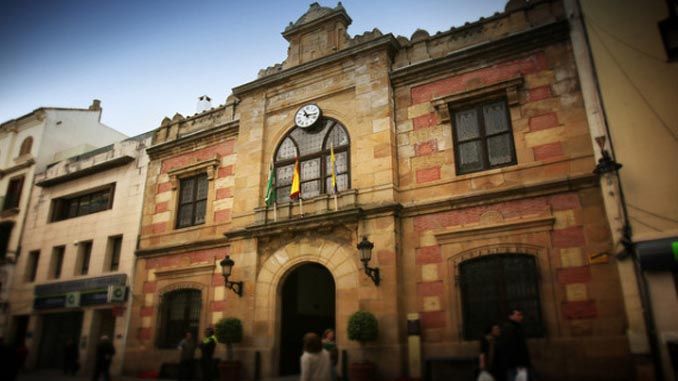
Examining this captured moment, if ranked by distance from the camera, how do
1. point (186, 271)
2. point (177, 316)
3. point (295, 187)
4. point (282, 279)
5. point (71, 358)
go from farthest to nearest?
point (71, 358) < point (186, 271) < point (177, 316) < point (295, 187) < point (282, 279)

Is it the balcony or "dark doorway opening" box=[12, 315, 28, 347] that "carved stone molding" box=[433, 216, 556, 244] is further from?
"dark doorway opening" box=[12, 315, 28, 347]

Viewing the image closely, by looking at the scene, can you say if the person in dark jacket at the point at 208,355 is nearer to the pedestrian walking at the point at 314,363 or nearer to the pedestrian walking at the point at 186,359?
the pedestrian walking at the point at 186,359

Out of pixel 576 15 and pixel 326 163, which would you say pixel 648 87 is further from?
pixel 326 163

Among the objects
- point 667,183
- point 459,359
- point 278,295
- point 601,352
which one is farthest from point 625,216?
point 278,295

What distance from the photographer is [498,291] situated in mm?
10758

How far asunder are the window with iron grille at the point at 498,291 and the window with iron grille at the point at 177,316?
8429 millimetres

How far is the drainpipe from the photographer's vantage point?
29.4 feet

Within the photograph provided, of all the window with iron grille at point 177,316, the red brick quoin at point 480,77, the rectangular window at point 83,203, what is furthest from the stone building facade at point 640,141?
the rectangular window at point 83,203

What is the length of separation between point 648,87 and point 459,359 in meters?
7.12

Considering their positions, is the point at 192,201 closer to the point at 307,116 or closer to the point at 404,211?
the point at 307,116

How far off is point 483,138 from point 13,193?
22.4 metres

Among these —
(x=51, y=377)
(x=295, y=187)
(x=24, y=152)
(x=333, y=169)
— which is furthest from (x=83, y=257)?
(x=333, y=169)

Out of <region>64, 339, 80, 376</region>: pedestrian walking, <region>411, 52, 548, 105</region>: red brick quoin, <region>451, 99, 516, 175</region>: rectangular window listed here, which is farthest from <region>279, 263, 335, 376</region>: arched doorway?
<region>64, 339, 80, 376</region>: pedestrian walking

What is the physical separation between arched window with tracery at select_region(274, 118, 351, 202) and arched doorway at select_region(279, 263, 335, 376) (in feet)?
7.63
